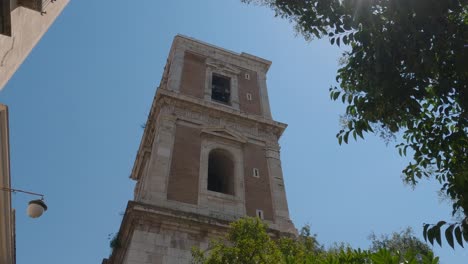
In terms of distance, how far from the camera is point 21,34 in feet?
24.2

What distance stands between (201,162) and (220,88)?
6.48m

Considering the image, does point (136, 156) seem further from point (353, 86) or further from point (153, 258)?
point (353, 86)

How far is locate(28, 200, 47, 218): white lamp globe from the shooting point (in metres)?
8.80

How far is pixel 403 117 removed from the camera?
6.41 m

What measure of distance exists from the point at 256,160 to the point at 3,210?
1105 cm

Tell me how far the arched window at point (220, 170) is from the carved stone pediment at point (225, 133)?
67cm

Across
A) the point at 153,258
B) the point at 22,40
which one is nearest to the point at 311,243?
the point at 153,258

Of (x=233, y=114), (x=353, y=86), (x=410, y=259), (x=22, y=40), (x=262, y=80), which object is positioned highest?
(x=262, y=80)

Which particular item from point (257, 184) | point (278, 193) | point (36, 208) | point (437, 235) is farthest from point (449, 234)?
point (257, 184)

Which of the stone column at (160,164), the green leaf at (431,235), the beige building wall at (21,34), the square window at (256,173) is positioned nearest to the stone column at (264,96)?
the square window at (256,173)

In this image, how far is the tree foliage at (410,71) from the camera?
5.37 metres

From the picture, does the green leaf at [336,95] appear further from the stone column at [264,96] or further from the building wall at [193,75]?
the stone column at [264,96]

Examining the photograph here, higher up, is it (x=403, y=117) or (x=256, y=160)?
(x=256, y=160)

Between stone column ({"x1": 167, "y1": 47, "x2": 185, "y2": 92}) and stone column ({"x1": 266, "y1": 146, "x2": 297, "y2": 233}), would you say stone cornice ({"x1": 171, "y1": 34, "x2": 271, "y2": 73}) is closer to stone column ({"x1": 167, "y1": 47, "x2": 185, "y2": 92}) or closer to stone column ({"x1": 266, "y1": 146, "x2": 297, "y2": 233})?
stone column ({"x1": 167, "y1": 47, "x2": 185, "y2": 92})
